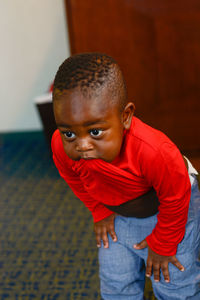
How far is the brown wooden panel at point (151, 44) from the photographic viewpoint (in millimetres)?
1829

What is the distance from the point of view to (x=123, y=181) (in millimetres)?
787

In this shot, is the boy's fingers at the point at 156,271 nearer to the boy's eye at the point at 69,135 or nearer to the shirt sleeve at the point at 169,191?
the shirt sleeve at the point at 169,191

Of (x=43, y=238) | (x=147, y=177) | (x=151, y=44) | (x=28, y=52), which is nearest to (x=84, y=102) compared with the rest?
(x=147, y=177)

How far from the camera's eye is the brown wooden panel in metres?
1.83

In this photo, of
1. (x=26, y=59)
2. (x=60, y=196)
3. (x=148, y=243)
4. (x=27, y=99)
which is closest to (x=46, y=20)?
(x=26, y=59)

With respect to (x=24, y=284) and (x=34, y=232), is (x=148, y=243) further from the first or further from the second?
(x=34, y=232)

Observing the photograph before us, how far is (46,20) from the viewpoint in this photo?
2234 mm

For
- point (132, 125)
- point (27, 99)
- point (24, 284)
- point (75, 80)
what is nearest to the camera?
point (75, 80)

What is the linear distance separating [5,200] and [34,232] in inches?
13.9

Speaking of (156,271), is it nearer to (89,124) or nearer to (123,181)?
(123,181)

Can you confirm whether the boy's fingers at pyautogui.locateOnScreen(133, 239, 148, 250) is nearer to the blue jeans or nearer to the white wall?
the blue jeans

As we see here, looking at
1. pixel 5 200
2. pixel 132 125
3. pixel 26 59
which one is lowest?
pixel 5 200

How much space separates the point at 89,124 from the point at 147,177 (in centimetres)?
20

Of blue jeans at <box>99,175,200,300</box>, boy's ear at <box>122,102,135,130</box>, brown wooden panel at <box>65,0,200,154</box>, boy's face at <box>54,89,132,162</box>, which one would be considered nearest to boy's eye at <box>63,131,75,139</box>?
boy's face at <box>54,89,132,162</box>
